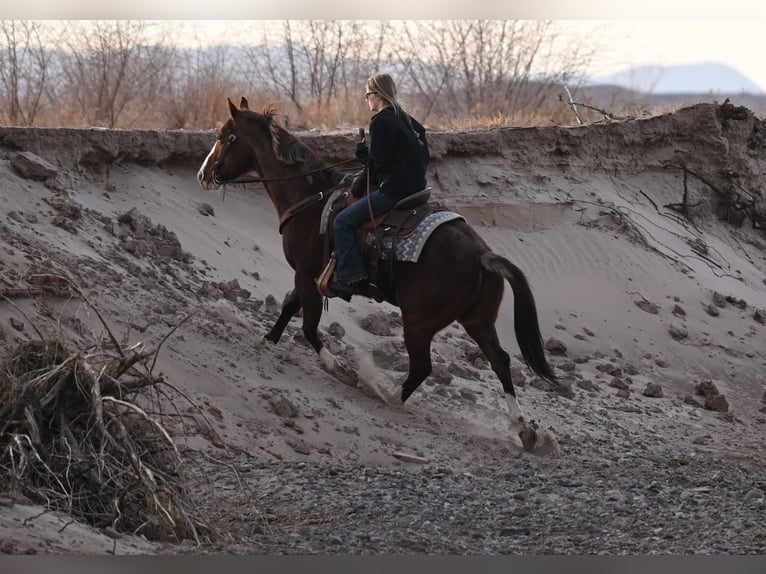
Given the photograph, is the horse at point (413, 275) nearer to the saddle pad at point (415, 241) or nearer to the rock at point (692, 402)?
the saddle pad at point (415, 241)

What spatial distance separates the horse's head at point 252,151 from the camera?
9.27 m

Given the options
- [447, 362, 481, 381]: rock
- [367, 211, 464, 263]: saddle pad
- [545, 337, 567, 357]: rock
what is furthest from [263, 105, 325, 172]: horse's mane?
[545, 337, 567, 357]: rock

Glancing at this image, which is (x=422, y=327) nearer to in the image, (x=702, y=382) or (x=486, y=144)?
(x=702, y=382)

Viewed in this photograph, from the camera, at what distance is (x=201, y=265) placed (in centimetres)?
1075

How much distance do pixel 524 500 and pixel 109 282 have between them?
4088 mm

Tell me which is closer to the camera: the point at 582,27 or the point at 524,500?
the point at 524,500

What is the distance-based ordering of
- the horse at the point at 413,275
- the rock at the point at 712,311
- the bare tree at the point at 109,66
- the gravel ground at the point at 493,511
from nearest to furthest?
the gravel ground at the point at 493,511
the horse at the point at 413,275
the rock at the point at 712,311
the bare tree at the point at 109,66

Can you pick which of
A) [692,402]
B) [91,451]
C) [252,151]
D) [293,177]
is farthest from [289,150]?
[692,402]

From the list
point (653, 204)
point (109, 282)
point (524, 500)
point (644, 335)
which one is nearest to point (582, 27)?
point (653, 204)

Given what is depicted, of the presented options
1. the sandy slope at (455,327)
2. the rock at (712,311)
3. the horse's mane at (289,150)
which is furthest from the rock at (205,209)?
the rock at (712,311)

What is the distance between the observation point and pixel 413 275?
8227 millimetres

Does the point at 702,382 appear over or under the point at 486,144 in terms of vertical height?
under

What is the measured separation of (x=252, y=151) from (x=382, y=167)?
5.14ft

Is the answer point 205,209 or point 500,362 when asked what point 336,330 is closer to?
point 500,362
